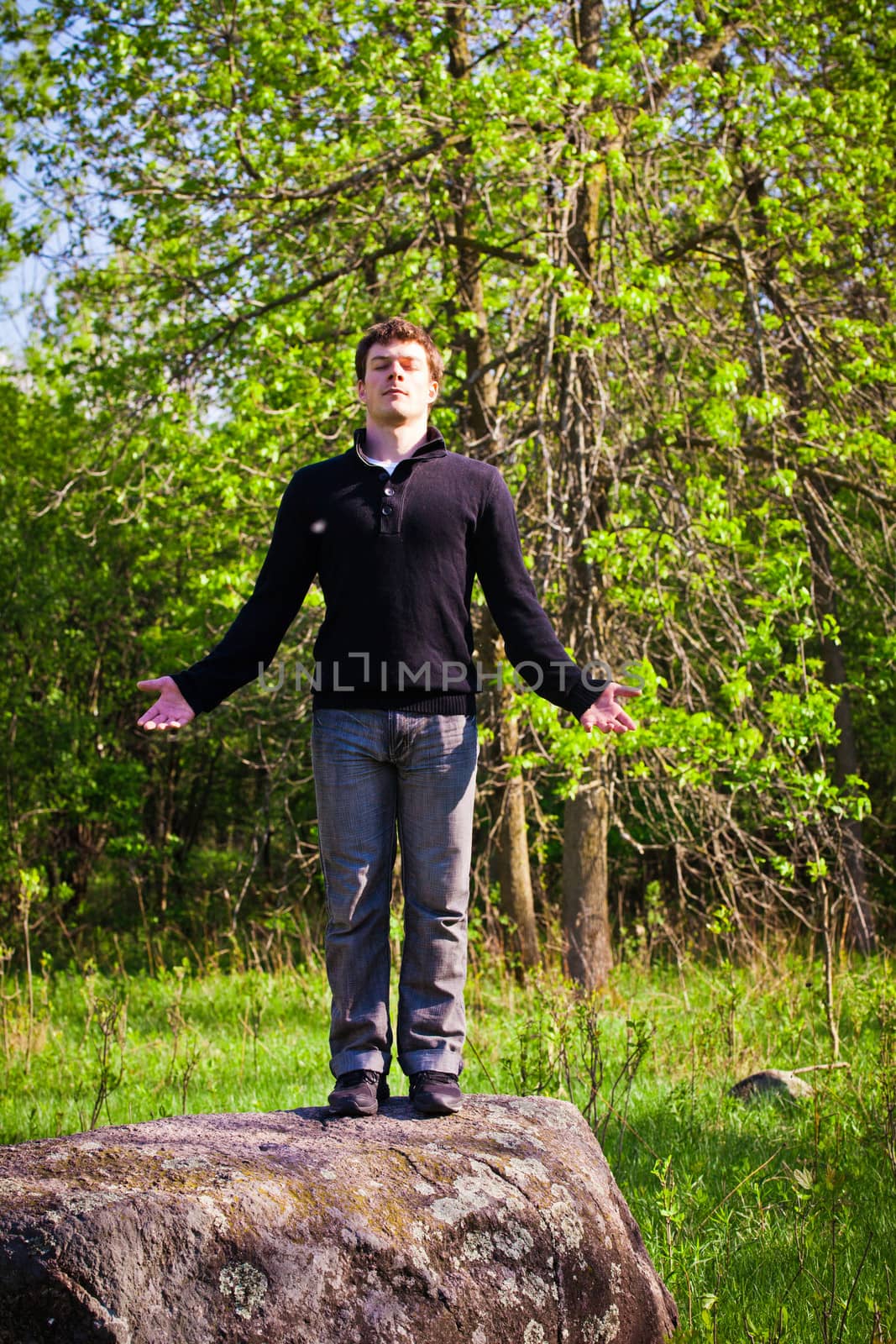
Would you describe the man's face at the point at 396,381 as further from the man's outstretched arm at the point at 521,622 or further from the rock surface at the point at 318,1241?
the rock surface at the point at 318,1241

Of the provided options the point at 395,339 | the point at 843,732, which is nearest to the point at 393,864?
the point at 395,339

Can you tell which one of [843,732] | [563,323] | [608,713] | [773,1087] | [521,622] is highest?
[563,323]

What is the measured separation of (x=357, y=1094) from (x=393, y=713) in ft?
2.99

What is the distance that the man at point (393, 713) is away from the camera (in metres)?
2.95

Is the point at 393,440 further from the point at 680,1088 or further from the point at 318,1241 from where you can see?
the point at 680,1088

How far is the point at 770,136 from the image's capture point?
6961mm

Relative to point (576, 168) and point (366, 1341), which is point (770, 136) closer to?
point (576, 168)

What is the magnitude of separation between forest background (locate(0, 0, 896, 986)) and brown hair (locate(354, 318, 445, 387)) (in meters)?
2.55

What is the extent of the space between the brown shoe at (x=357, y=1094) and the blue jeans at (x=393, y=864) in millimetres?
21

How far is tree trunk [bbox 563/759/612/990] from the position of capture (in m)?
8.05

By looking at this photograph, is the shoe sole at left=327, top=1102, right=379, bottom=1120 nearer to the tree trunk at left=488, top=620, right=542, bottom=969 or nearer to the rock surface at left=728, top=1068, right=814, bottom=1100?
→ the rock surface at left=728, top=1068, right=814, bottom=1100

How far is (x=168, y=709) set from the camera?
293cm

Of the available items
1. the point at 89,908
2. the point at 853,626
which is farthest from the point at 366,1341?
the point at 89,908

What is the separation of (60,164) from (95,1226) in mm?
8016
